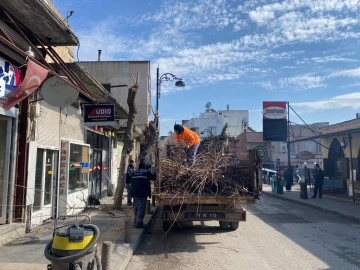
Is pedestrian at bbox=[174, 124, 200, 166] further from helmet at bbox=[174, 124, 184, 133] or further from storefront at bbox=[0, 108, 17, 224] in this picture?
storefront at bbox=[0, 108, 17, 224]

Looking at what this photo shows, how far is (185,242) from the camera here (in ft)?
28.6

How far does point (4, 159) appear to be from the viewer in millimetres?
8312

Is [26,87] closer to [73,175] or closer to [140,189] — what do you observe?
[140,189]

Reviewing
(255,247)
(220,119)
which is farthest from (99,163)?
(220,119)

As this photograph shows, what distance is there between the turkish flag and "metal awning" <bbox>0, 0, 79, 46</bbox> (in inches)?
48.5

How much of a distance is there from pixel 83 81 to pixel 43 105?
1.85 meters

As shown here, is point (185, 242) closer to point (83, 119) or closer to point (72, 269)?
point (72, 269)

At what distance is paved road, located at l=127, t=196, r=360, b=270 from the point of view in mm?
6879

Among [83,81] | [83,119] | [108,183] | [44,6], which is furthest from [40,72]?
[108,183]

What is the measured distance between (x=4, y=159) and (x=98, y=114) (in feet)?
17.2

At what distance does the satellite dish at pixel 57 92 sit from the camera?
8.41 meters

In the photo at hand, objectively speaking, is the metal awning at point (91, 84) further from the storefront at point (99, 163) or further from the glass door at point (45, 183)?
the glass door at point (45, 183)

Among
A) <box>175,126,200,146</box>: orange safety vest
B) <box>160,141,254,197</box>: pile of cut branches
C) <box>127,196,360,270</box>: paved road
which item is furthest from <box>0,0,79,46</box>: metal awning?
<box>127,196,360,270</box>: paved road

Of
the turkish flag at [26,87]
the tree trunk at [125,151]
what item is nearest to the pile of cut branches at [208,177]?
the turkish flag at [26,87]
